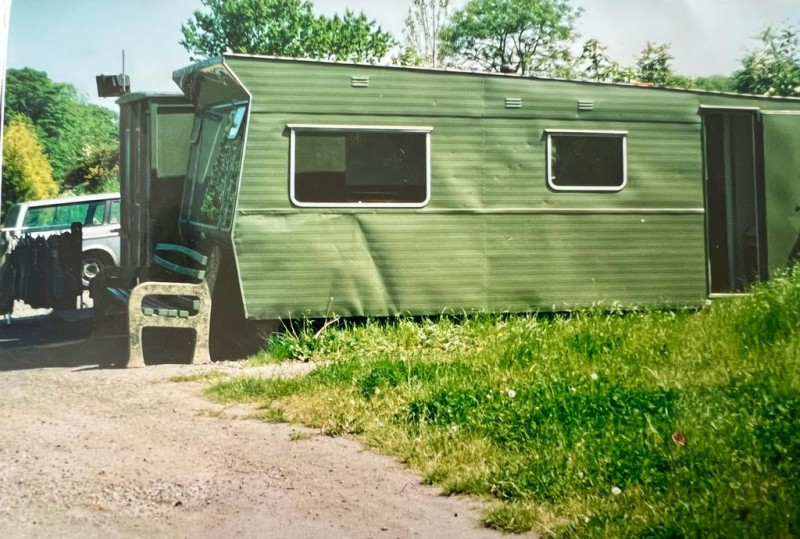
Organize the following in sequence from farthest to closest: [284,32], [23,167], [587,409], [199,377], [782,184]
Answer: [23,167] < [284,32] < [782,184] < [199,377] < [587,409]

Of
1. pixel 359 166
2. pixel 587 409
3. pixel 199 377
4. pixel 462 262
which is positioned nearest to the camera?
pixel 587 409

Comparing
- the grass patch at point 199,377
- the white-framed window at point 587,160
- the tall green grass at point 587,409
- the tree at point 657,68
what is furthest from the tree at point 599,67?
the grass patch at point 199,377

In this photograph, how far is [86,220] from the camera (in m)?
16.3

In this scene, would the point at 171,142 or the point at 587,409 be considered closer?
the point at 587,409

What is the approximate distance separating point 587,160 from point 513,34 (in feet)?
6.85

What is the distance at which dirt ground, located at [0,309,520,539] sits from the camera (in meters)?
4.43

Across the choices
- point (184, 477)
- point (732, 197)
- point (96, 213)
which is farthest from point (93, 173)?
point (184, 477)

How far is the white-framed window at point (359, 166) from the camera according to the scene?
9352 mm

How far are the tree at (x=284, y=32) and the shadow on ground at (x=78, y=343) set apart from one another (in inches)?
109

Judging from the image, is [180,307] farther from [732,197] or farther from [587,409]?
→ [732,197]

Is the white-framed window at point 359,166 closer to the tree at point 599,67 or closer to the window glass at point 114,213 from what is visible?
the tree at point 599,67

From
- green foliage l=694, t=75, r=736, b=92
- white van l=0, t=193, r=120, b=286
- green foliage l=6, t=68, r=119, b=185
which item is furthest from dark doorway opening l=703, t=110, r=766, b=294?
white van l=0, t=193, r=120, b=286

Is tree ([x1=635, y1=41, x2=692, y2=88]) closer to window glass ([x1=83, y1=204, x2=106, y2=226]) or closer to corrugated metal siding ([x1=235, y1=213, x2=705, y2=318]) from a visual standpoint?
corrugated metal siding ([x1=235, y1=213, x2=705, y2=318])

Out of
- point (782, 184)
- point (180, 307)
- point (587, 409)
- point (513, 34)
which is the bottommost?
point (587, 409)
